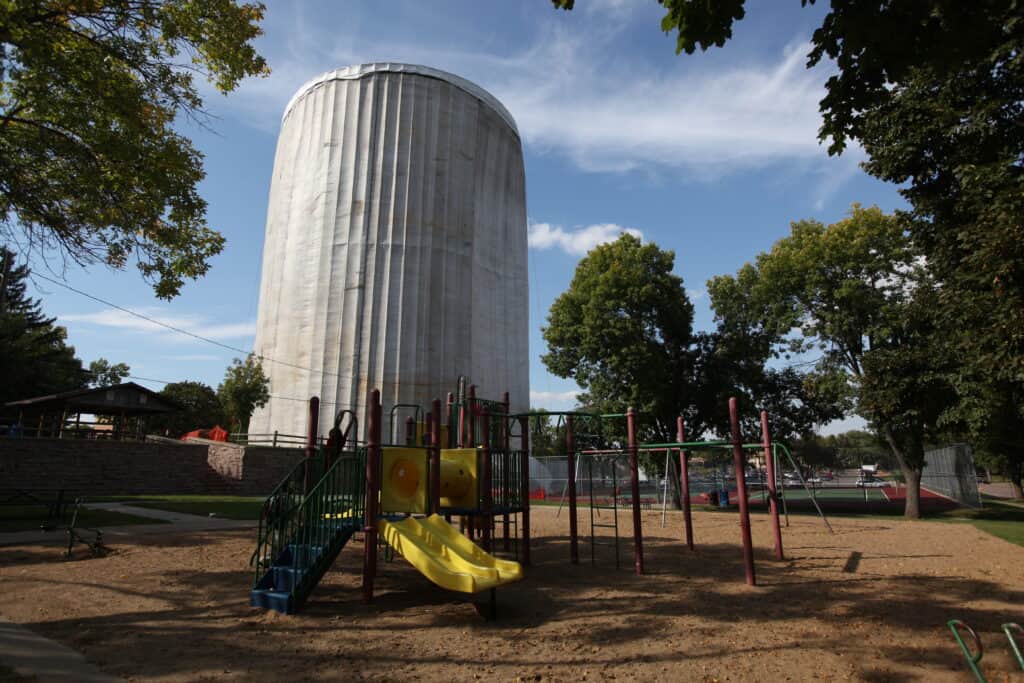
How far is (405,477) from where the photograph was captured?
892cm

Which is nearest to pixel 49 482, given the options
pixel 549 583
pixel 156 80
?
pixel 156 80

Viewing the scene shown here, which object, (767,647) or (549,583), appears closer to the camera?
(767,647)

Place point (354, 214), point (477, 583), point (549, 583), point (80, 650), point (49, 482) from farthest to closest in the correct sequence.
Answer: point (354, 214) → point (49, 482) → point (549, 583) → point (477, 583) → point (80, 650)

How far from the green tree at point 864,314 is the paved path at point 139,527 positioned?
21.4 m

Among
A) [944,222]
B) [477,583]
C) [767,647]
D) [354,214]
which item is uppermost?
[354,214]

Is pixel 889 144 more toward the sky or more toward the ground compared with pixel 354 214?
more toward the ground

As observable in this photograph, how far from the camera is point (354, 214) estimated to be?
41469 mm

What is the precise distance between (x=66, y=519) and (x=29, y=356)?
2948 cm

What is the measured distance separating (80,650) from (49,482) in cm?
2079

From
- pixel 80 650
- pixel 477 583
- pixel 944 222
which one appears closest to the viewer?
pixel 80 650

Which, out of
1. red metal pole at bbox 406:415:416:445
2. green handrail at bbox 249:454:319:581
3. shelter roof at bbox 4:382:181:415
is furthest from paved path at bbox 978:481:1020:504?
shelter roof at bbox 4:382:181:415

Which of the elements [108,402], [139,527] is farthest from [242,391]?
[139,527]

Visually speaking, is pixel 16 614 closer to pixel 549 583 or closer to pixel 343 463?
pixel 343 463

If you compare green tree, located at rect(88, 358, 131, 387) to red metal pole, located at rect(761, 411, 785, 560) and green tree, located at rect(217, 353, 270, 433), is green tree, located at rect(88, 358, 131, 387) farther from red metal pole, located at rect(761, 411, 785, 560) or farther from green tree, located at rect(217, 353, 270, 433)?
red metal pole, located at rect(761, 411, 785, 560)
